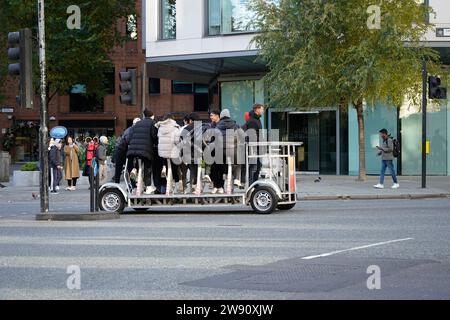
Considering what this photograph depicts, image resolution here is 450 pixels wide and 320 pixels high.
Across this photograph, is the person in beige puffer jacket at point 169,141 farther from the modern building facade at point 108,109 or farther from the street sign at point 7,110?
the street sign at point 7,110

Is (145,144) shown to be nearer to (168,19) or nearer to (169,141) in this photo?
(169,141)

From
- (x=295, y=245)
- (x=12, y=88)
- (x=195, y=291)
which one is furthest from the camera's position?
(x=12, y=88)

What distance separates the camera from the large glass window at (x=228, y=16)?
3512 centimetres

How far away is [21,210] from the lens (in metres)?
20.1

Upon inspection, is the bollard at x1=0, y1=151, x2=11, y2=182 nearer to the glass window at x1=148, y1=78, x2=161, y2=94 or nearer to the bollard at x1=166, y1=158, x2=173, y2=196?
the bollard at x1=166, y1=158, x2=173, y2=196

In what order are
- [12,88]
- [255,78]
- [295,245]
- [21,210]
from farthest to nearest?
1. [12,88]
2. [255,78]
3. [21,210]
4. [295,245]

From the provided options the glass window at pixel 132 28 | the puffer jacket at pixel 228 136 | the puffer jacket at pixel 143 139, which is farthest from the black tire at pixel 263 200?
the glass window at pixel 132 28

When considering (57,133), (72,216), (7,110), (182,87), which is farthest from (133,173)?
(7,110)

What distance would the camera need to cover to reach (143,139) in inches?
707

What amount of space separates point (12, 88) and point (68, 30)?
19.4 meters

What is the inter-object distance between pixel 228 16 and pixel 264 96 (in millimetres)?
4105

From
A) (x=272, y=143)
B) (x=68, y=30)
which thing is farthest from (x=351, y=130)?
(x=272, y=143)

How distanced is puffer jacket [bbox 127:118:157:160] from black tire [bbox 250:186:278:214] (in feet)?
7.91

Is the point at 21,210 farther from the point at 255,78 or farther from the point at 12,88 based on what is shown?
the point at 12,88
